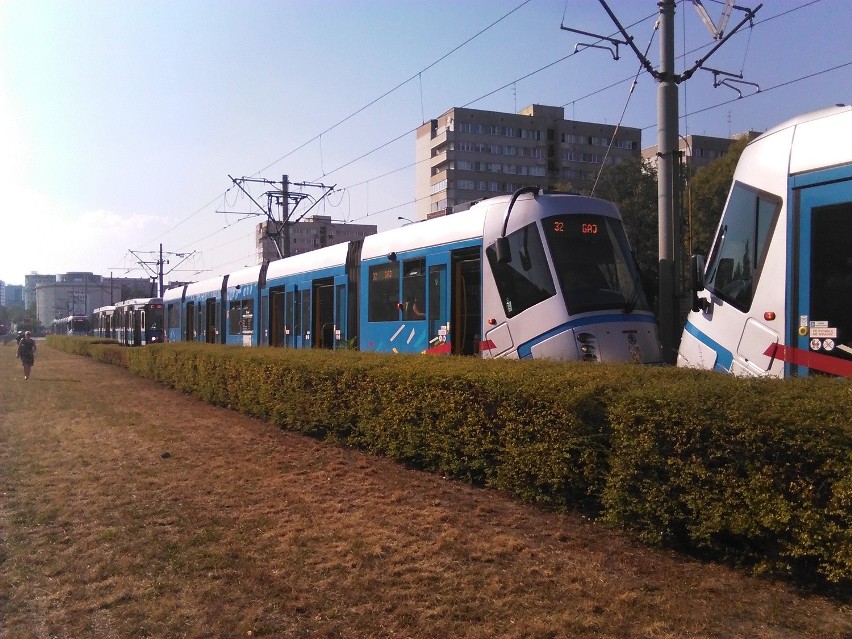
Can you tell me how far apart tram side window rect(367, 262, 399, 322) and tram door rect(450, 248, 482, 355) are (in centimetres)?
208

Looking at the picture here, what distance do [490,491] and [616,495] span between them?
6.20ft

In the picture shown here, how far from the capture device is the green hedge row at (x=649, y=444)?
4680 mm

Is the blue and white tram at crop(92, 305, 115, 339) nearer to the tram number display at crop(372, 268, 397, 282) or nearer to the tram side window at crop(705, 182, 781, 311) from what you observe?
the tram number display at crop(372, 268, 397, 282)

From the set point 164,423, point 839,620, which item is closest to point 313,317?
point 164,423

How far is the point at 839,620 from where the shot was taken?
4348 mm

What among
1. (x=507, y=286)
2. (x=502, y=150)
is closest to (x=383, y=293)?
(x=507, y=286)

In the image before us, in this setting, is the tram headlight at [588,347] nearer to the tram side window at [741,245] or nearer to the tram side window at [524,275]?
the tram side window at [524,275]

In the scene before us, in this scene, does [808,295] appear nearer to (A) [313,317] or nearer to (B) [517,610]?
(B) [517,610]

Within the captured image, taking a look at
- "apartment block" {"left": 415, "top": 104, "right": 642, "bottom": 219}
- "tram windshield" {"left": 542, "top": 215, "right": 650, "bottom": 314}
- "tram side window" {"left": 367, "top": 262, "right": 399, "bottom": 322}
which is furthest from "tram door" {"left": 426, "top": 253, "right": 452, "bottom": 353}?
"apartment block" {"left": 415, "top": 104, "right": 642, "bottom": 219}

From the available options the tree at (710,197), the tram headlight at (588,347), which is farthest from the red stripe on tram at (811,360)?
the tree at (710,197)

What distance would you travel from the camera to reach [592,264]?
1086cm

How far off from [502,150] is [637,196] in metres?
62.2

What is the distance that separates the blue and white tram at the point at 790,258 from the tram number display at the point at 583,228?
3.07 metres

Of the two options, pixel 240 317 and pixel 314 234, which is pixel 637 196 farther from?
pixel 314 234
